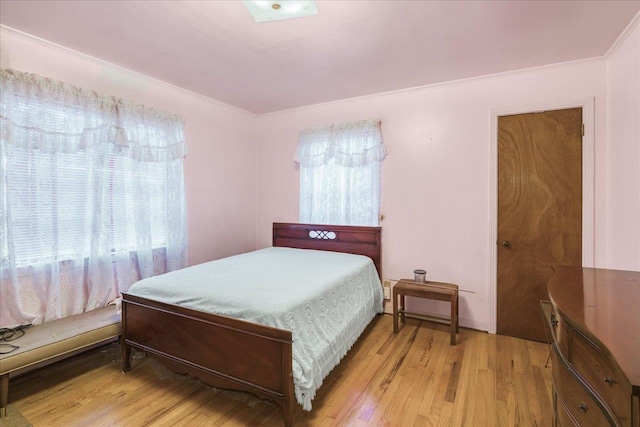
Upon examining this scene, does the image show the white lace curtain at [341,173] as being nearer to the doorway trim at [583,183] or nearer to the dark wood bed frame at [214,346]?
the doorway trim at [583,183]

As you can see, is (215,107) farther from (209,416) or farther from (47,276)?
(209,416)

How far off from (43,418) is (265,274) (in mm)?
1551

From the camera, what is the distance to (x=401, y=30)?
2111 millimetres

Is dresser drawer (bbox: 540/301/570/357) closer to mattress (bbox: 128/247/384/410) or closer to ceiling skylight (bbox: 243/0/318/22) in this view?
mattress (bbox: 128/247/384/410)

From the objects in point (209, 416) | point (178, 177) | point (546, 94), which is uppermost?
point (546, 94)

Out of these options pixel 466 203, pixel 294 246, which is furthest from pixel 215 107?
pixel 466 203

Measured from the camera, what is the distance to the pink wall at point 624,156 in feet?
6.73

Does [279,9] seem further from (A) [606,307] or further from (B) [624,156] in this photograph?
(B) [624,156]

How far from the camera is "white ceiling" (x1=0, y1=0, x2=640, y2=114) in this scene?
188 cm

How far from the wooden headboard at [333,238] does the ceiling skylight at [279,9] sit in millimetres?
2213

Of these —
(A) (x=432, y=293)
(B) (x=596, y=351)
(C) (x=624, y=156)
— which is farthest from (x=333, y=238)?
(B) (x=596, y=351)

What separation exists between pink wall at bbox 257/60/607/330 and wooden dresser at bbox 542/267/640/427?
148 centimetres

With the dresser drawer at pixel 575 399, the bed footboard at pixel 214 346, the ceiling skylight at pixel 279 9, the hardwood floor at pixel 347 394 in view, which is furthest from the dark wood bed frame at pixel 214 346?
the ceiling skylight at pixel 279 9

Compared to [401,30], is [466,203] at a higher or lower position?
lower
